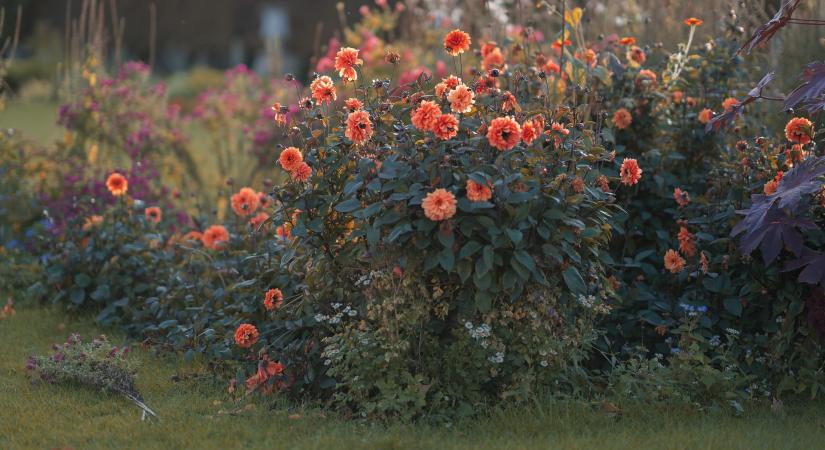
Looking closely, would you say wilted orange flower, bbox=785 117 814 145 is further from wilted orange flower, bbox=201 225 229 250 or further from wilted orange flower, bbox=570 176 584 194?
wilted orange flower, bbox=201 225 229 250

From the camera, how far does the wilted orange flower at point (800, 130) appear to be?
3.74 meters

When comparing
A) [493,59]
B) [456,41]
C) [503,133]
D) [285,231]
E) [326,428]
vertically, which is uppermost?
[493,59]

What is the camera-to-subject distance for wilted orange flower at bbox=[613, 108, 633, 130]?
14.3 ft

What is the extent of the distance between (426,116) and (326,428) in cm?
113

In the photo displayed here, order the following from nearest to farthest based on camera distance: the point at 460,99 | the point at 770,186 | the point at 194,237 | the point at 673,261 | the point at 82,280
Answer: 1. the point at 460,99
2. the point at 770,186
3. the point at 673,261
4. the point at 82,280
5. the point at 194,237

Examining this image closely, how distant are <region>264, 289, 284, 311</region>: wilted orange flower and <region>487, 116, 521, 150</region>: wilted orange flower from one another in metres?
1.13

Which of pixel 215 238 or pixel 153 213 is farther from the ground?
pixel 153 213

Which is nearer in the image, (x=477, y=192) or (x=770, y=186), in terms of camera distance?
(x=477, y=192)

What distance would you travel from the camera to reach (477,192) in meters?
3.16

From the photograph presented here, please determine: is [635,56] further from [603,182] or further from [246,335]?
[246,335]

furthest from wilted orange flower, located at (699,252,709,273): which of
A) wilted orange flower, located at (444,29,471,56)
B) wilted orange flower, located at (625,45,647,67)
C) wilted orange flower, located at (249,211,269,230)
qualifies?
wilted orange flower, located at (249,211,269,230)

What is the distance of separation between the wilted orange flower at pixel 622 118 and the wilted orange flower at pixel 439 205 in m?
1.55

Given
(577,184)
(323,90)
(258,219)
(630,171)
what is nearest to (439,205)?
(577,184)

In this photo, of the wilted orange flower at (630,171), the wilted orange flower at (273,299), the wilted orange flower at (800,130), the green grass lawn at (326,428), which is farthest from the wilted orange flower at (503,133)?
the wilted orange flower at (800,130)
